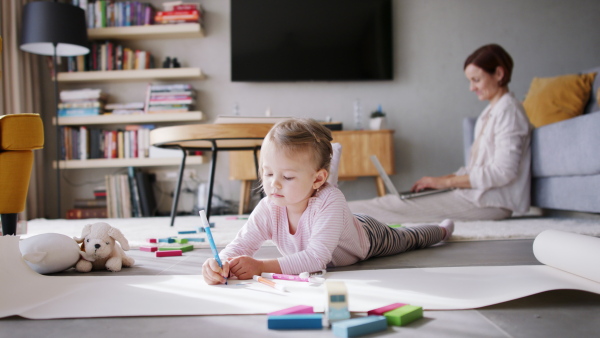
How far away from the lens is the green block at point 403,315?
0.70 metres

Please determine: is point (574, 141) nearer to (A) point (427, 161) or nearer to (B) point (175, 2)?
(A) point (427, 161)

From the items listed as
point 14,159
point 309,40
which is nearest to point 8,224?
point 14,159

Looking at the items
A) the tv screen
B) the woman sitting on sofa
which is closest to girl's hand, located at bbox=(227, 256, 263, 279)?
the woman sitting on sofa

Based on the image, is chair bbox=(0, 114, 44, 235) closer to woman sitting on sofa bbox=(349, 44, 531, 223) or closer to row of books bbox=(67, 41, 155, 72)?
woman sitting on sofa bbox=(349, 44, 531, 223)

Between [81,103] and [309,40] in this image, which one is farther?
[309,40]

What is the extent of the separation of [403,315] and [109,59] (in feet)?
11.5

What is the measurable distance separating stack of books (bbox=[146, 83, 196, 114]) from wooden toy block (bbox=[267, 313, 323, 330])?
10.1 feet

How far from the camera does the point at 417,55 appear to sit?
3850 millimetres

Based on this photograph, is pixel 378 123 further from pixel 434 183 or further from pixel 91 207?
pixel 91 207

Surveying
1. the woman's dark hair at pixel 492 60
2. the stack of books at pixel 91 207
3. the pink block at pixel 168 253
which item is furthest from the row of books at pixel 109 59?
the pink block at pixel 168 253

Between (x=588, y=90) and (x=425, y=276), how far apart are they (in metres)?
2.30

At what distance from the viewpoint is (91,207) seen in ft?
12.2

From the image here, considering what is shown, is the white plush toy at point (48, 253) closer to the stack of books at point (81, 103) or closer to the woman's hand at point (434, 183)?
the woman's hand at point (434, 183)

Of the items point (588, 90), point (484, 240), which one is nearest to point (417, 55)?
point (588, 90)
